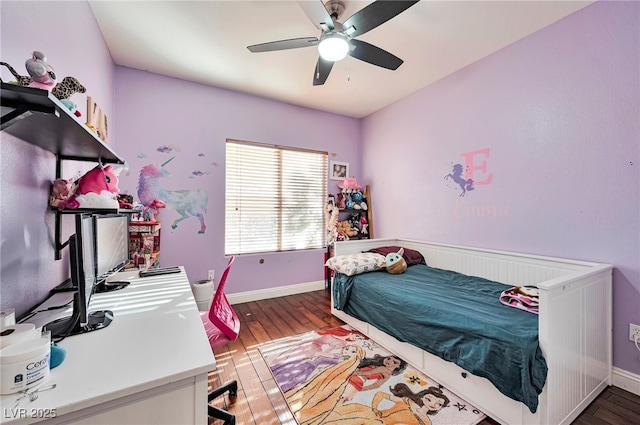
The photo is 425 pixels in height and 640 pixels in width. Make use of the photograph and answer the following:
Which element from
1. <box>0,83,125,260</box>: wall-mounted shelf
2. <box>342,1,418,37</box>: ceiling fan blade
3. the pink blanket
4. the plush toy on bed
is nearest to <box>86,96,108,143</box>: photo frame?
<box>0,83,125,260</box>: wall-mounted shelf

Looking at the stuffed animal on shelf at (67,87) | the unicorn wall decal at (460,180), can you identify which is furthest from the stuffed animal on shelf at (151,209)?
the unicorn wall decal at (460,180)

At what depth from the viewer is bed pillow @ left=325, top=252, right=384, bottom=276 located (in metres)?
2.48

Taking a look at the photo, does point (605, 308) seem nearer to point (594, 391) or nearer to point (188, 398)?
point (594, 391)

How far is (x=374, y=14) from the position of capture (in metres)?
1.53

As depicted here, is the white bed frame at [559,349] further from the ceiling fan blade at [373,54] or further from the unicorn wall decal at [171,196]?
the unicorn wall decal at [171,196]

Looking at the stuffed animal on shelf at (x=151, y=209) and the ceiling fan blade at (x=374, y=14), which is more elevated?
the ceiling fan blade at (x=374, y=14)

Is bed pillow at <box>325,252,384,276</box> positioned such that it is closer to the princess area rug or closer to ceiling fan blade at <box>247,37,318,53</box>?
the princess area rug

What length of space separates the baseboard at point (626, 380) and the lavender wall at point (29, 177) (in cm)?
324

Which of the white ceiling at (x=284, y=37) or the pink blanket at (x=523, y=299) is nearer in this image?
the pink blanket at (x=523, y=299)

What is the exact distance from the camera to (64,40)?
4.67 feet

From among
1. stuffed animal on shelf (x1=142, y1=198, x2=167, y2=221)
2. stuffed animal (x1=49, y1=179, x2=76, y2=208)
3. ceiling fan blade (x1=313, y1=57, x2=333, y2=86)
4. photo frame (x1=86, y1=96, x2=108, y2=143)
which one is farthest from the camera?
stuffed animal on shelf (x1=142, y1=198, x2=167, y2=221)

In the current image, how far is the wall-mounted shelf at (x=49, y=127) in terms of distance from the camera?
71cm

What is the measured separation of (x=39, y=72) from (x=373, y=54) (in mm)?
1860

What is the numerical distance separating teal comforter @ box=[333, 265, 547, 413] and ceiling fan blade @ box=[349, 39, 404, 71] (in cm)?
179
